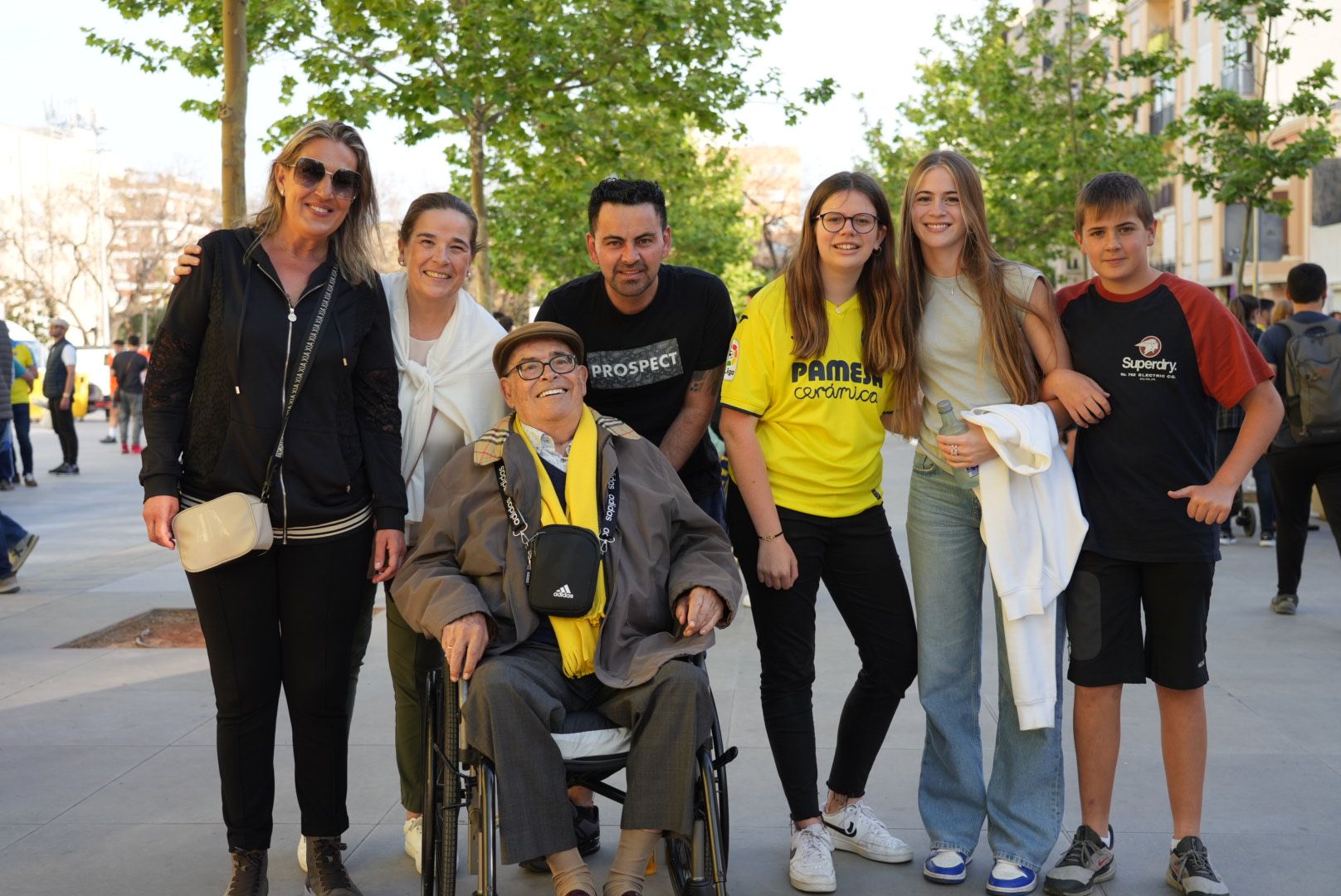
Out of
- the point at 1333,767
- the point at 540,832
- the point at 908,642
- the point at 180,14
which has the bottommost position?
the point at 1333,767

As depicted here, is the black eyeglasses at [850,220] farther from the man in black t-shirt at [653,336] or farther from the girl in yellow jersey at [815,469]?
the man in black t-shirt at [653,336]

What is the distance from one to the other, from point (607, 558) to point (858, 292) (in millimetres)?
1125

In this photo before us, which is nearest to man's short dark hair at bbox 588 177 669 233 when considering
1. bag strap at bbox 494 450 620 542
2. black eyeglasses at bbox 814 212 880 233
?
black eyeglasses at bbox 814 212 880 233

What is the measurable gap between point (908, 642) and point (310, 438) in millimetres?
1833

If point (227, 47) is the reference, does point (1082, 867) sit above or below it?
below

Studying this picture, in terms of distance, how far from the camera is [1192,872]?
12.6 feet

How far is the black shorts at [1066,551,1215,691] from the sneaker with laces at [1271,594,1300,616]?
181 inches

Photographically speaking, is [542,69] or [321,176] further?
[542,69]

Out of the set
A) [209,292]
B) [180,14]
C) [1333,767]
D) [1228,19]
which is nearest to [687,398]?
[209,292]

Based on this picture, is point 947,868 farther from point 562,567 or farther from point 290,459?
point 290,459

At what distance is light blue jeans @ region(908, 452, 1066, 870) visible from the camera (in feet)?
13.0

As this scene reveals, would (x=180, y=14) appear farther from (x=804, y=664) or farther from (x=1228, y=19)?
(x=1228, y=19)

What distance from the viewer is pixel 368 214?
4.01m

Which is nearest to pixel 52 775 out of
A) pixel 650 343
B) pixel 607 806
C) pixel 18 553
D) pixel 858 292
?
pixel 607 806
